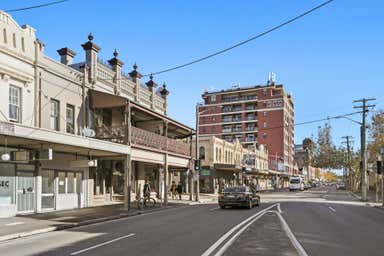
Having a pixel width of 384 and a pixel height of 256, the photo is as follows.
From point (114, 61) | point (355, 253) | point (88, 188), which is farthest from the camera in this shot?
point (114, 61)

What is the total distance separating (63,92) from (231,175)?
4938 centimetres

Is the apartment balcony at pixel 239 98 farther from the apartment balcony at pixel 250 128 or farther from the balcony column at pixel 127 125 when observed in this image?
the balcony column at pixel 127 125

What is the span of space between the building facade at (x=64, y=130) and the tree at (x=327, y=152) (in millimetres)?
71137

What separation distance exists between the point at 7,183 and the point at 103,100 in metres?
8.61

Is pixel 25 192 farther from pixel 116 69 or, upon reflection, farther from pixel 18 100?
pixel 116 69

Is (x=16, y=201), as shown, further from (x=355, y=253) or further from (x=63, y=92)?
(x=355, y=253)

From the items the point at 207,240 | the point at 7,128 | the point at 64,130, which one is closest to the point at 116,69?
the point at 64,130

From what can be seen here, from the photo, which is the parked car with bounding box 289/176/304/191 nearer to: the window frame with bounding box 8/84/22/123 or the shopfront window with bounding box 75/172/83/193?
the shopfront window with bounding box 75/172/83/193

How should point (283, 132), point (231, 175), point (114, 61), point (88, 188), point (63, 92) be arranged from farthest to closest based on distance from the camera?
point (283, 132) → point (231, 175) → point (114, 61) → point (88, 188) → point (63, 92)

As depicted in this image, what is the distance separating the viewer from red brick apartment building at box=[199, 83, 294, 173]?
391 feet

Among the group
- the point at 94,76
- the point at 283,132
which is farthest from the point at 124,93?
the point at 283,132

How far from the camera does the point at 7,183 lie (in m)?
19.8

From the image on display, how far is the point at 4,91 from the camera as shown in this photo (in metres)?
20.2

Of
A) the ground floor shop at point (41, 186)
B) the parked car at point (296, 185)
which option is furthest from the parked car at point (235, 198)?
the parked car at point (296, 185)
